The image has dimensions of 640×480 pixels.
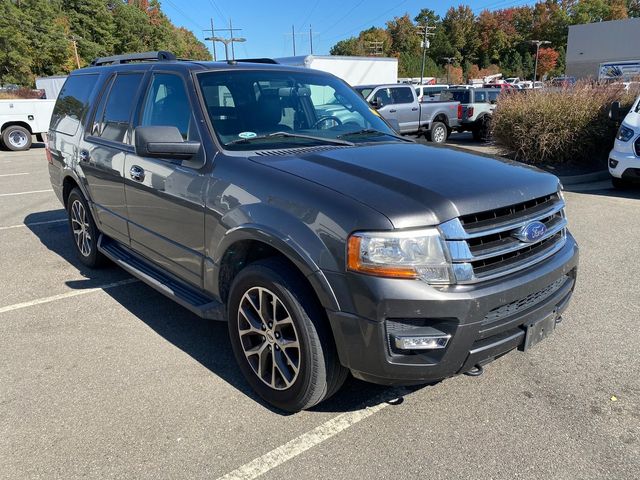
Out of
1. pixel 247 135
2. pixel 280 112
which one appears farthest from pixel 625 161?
pixel 247 135

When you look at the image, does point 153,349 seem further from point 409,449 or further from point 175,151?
point 409,449

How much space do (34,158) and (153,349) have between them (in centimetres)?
1412

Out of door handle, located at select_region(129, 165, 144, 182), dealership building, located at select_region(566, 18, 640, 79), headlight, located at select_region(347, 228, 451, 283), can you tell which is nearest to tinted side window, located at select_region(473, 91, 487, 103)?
door handle, located at select_region(129, 165, 144, 182)

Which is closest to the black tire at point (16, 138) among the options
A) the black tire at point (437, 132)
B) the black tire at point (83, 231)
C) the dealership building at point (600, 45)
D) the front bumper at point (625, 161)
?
the black tire at point (437, 132)

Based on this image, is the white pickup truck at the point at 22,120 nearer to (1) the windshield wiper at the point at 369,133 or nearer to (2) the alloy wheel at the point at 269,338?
(1) the windshield wiper at the point at 369,133

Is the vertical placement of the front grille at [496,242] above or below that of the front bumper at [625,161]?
above

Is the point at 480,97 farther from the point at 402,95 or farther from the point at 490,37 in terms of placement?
the point at 490,37

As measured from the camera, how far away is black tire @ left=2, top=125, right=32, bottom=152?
54.6 feet

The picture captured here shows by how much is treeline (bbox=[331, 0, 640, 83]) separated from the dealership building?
1463 inches

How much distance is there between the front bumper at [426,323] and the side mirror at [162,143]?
138 cm

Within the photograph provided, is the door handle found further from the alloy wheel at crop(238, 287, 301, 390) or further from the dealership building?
the dealership building

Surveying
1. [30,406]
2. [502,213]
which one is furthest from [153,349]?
[502,213]

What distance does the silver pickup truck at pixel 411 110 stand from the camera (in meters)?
15.3

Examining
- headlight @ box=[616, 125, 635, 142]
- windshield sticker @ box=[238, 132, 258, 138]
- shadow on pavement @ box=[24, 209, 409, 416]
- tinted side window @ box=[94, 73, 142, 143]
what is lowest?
shadow on pavement @ box=[24, 209, 409, 416]
